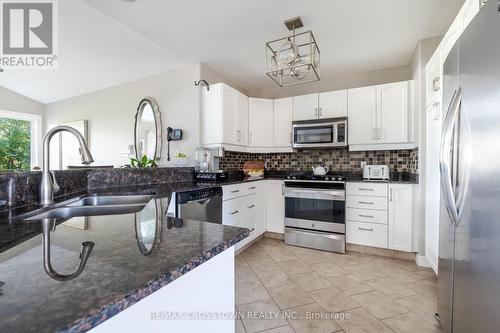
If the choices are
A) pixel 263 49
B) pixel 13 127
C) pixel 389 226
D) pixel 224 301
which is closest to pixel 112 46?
pixel 263 49

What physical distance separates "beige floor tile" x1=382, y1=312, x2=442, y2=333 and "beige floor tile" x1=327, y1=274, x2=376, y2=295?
1.13 feet

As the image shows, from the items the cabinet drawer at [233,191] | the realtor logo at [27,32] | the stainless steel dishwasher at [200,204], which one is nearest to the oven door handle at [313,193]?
the cabinet drawer at [233,191]

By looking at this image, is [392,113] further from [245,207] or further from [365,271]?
[245,207]

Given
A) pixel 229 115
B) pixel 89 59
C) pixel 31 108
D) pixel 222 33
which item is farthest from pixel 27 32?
pixel 31 108

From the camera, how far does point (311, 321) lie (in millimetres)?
1583

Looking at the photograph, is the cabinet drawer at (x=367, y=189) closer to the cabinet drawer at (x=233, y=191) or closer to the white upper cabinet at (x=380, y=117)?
the white upper cabinet at (x=380, y=117)

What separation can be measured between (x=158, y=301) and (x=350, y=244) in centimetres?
285

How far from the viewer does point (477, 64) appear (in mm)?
958

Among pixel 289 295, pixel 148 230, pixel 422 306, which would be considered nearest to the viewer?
pixel 148 230

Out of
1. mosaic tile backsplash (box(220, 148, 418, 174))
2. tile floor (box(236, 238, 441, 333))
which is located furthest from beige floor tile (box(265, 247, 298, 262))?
mosaic tile backsplash (box(220, 148, 418, 174))

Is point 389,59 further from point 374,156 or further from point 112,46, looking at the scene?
point 112,46

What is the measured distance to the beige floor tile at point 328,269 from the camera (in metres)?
2.26

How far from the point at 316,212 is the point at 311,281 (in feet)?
3.17

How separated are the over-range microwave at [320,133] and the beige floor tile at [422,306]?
5.91 feet
